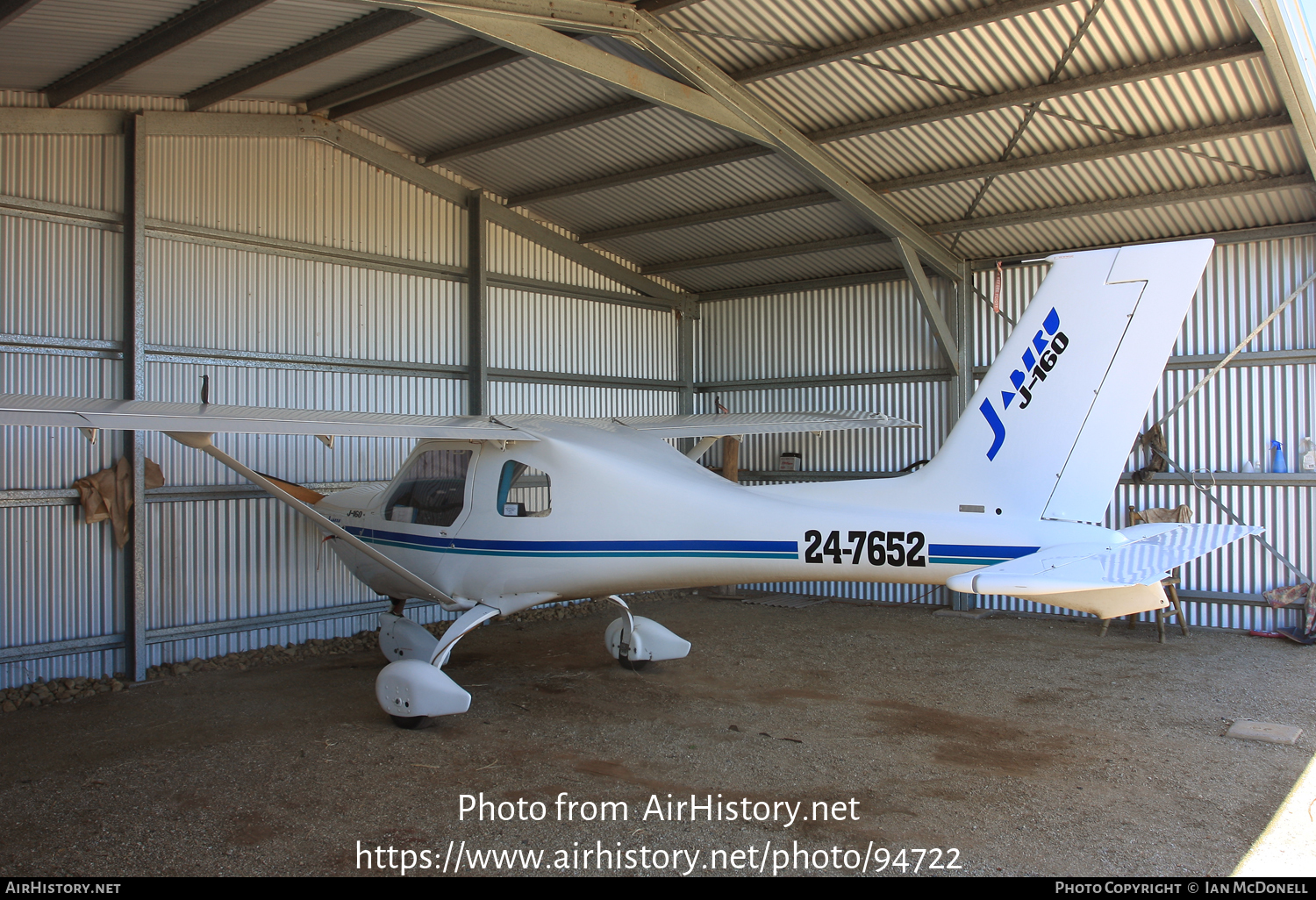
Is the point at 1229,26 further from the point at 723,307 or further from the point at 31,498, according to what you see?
the point at 31,498

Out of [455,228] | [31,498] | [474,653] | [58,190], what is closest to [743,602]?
[474,653]

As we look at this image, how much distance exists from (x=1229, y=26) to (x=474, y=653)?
8671 millimetres

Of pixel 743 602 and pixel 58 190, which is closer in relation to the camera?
pixel 58 190

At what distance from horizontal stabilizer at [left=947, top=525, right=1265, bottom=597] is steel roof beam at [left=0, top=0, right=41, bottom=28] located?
6.99 m

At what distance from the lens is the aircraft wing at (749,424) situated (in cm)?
823

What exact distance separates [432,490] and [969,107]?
6.09 meters

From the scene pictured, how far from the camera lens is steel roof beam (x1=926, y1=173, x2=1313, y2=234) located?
8.59 m

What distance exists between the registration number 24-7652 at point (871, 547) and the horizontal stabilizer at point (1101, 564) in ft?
2.07

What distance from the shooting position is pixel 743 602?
40.4 ft

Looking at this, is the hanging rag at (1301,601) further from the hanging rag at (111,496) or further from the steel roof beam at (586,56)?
the hanging rag at (111,496)

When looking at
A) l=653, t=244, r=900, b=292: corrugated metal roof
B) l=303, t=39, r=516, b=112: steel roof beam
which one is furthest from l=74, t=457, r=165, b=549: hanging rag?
l=653, t=244, r=900, b=292: corrugated metal roof

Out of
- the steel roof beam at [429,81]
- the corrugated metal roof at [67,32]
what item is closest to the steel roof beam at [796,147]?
→ the steel roof beam at [429,81]

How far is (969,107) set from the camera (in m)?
8.28

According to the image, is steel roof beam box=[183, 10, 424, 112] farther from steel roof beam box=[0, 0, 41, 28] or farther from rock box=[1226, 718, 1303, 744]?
rock box=[1226, 718, 1303, 744]
